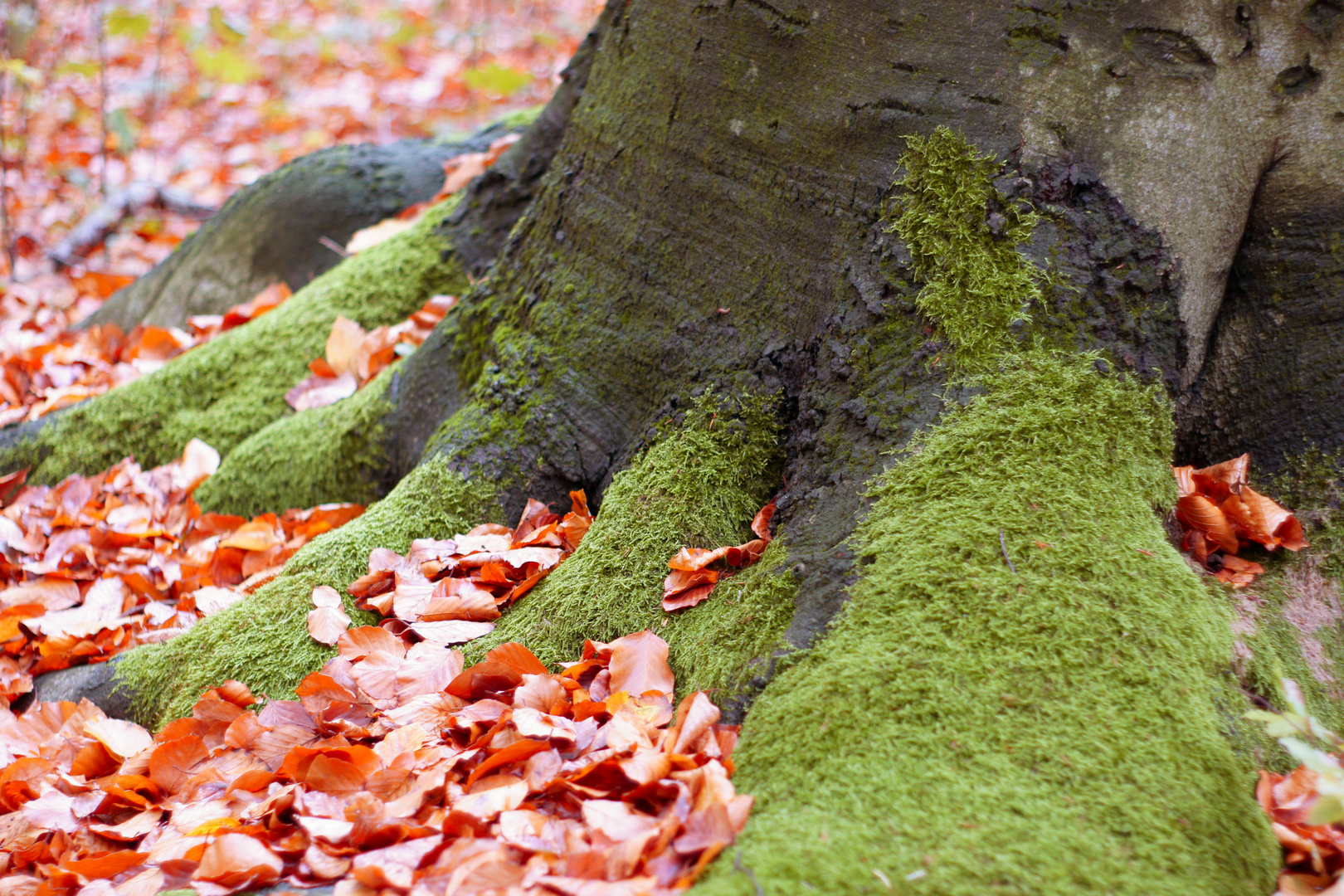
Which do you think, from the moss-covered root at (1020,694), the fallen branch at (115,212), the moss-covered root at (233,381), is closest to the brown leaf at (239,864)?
the moss-covered root at (1020,694)

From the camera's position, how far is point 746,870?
49.9 inches

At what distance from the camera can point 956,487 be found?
5.72 ft

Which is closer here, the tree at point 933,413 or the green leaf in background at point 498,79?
the tree at point 933,413

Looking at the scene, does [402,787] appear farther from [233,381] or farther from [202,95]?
[202,95]

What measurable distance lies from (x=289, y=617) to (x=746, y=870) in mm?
1597

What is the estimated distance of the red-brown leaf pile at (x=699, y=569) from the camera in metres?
1.99

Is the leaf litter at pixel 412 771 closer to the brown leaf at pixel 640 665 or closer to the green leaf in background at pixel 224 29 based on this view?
the brown leaf at pixel 640 665

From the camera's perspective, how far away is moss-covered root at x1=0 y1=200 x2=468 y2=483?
11.7 feet

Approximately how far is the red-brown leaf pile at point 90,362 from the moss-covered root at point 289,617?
2068 millimetres

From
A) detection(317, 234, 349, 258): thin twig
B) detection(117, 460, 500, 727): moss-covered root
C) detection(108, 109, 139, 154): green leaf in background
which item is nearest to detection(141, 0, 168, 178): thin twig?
detection(108, 109, 139, 154): green leaf in background

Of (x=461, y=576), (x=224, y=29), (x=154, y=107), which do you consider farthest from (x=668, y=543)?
(x=224, y=29)

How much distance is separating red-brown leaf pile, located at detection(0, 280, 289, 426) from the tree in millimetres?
2092

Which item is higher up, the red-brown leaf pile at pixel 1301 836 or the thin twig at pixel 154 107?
the thin twig at pixel 154 107

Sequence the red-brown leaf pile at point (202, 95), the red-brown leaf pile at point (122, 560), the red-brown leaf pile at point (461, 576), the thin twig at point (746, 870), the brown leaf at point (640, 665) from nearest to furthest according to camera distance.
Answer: the thin twig at point (746, 870), the brown leaf at point (640, 665), the red-brown leaf pile at point (461, 576), the red-brown leaf pile at point (122, 560), the red-brown leaf pile at point (202, 95)
